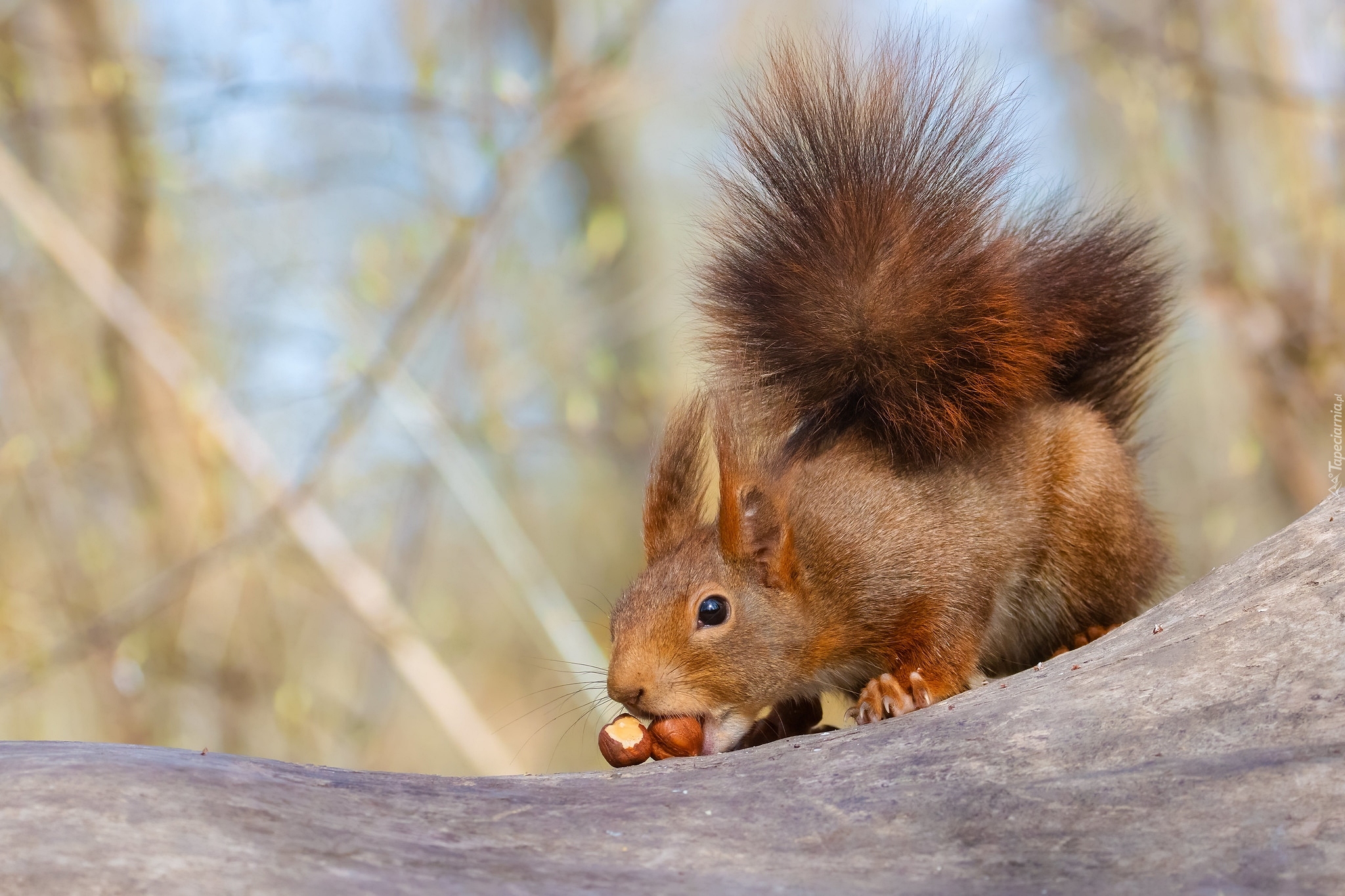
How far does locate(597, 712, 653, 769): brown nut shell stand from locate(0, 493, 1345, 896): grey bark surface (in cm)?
15

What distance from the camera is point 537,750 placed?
6.68m

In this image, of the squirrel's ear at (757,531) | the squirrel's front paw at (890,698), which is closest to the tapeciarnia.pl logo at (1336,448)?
the squirrel's front paw at (890,698)

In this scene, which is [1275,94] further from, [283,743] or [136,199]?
[283,743]

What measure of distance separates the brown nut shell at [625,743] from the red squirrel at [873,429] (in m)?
0.07

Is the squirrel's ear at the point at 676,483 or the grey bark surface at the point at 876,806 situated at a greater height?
the squirrel's ear at the point at 676,483

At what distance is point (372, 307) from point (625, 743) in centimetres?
309

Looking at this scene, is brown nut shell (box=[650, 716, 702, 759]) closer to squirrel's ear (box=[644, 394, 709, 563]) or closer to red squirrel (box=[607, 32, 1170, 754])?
red squirrel (box=[607, 32, 1170, 754])

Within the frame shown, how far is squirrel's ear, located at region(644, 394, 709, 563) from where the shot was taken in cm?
249

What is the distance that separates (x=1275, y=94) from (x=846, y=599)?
11.8 ft

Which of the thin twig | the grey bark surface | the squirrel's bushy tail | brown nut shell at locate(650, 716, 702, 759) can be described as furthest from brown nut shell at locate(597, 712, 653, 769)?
the thin twig

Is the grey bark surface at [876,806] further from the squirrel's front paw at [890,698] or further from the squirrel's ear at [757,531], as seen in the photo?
the squirrel's ear at [757,531]

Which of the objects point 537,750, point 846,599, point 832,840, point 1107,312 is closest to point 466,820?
point 832,840

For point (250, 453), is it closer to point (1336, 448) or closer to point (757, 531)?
point (757, 531)

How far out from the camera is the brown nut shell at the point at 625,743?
2.05 metres
